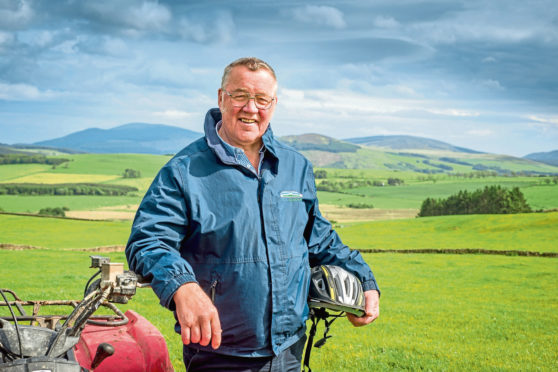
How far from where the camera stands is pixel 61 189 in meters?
103

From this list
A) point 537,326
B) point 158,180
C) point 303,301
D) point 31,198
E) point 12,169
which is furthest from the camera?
point 12,169

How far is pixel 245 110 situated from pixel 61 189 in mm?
105545

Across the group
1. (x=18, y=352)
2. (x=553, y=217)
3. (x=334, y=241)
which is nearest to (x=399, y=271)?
(x=334, y=241)

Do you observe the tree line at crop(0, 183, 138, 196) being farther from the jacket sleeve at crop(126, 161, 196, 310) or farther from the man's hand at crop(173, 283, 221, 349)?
the man's hand at crop(173, 283, 221, 349)

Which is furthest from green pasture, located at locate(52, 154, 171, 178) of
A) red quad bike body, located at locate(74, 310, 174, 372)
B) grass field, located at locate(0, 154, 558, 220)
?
red quad bike body, located at locate(74, 310, 174, 372)

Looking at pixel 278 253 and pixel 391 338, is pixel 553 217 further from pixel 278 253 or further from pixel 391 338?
pixel 278 253

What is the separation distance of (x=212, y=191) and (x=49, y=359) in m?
1.36

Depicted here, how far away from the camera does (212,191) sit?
11.8 ft

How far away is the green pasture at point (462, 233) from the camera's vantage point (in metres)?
47.9

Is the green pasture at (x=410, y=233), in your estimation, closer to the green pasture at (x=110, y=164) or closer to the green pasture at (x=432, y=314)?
the green pasture at (x=432, y=314)

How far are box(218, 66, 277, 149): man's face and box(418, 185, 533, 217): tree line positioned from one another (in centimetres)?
8091

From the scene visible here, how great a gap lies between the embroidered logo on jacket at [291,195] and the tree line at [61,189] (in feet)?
335

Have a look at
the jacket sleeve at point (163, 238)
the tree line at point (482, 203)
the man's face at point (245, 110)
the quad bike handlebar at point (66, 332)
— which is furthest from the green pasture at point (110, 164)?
the quad bike handlebar at point (66, 332)

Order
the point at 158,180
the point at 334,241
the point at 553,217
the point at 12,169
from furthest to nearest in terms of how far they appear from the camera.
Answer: the point at 12,169 < the point at 553,217 < the point at 334,241 < the point at 158,180
